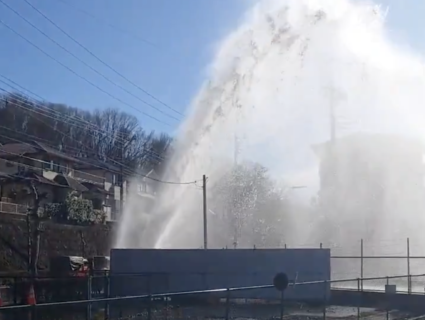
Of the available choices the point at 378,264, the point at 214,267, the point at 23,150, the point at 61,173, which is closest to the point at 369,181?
the point at 378,264

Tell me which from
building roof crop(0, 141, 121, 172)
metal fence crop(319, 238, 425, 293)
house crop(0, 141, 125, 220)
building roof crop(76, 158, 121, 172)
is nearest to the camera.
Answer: metal fence crop(319, 238, 425, 293)

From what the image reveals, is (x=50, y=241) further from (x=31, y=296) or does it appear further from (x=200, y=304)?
(x=200, y=304)

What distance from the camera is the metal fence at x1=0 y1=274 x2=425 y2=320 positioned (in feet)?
42.5

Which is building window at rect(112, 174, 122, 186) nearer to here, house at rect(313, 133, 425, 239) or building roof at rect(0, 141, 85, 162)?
building roof at rect(0, 141, 85, 162)

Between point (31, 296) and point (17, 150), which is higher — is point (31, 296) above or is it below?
below

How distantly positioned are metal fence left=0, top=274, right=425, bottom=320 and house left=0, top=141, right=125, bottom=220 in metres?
35.5

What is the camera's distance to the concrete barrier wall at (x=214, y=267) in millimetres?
24672

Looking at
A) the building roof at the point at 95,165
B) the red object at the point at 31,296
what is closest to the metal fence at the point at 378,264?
the red object at the point at 31,296

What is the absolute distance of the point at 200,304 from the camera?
1684cm

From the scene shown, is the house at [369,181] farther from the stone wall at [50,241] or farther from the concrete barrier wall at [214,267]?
the concrete barrier wall at [214,267]

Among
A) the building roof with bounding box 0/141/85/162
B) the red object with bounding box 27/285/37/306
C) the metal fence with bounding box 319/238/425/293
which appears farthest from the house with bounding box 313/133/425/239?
the red object with bounding box 27/285/37/306

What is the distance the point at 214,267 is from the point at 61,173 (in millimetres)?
49912

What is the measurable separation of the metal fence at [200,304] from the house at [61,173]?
117 ft

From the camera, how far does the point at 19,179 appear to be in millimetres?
56969
